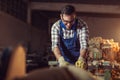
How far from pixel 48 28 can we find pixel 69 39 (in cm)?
1170

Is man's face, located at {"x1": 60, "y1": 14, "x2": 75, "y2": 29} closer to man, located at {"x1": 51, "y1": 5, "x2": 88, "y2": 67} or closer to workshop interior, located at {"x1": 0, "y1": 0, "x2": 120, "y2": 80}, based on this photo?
man, located at {"x1": 51, "y1": 5, "x2": 88, "y2": 67}

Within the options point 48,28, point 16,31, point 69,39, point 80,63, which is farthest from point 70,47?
point 48,28

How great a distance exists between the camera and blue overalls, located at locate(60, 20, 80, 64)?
4.04 metres

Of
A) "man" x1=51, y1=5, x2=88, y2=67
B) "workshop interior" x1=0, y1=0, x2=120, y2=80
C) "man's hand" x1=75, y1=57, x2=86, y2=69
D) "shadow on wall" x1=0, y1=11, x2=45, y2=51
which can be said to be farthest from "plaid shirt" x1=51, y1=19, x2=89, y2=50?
"shadow on wall" x1=0, y1=11, x2=45, y2=51

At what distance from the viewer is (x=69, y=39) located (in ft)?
13.3

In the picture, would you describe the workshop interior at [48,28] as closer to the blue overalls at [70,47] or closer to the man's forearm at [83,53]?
the blue overalls at [70,47]

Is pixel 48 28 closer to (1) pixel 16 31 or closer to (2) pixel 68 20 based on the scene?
(1) pixel 16 31

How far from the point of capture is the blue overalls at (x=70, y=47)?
13.3 ft

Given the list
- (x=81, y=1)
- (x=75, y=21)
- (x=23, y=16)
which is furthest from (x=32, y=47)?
(x=75, y=21)

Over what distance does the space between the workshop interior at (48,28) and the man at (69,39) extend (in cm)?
60

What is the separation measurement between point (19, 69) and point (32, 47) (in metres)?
11.9

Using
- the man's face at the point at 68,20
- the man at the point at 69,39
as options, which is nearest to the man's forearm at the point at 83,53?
the man at the point at 69,39

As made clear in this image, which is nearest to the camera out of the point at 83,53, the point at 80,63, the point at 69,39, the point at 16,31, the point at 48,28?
the point at 80,63

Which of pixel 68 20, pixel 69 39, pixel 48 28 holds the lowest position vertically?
pixel 69 39
